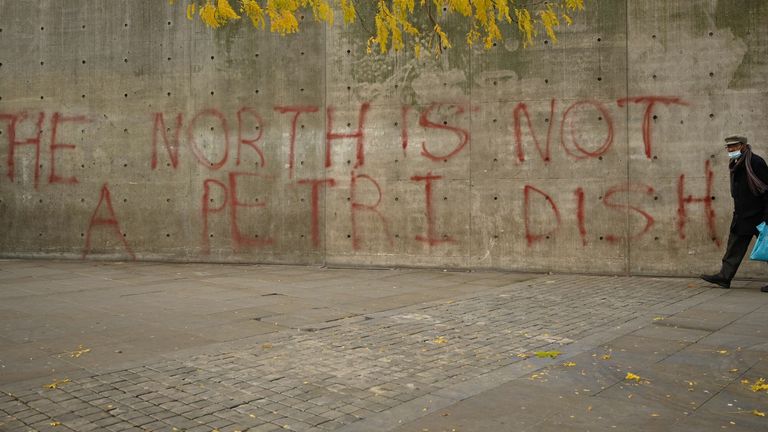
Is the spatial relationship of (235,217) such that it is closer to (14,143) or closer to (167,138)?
(167,138)

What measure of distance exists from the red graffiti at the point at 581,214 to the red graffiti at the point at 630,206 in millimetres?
310

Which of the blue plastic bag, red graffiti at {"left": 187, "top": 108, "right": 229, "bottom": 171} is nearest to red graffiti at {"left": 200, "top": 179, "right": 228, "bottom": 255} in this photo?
red graffiti at {"left": 187, "top": 108, "right": 229, "bottom": 171}

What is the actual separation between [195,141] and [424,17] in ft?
14.1

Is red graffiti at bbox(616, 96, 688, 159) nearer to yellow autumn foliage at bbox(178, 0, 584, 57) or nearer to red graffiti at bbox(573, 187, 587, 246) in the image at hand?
red graffiti at bbox(573, 187, 587, 246)

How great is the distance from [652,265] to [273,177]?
5.99m

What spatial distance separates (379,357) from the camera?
5031mm

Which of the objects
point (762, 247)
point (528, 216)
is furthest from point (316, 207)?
point (762, 247)

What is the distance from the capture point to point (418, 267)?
10312 millimetres

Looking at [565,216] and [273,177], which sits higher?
[273,177]

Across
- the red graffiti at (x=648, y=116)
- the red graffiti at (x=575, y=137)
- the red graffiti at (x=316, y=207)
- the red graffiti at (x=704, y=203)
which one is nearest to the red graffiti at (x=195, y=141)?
the red graffiti at (x=316, y=207)

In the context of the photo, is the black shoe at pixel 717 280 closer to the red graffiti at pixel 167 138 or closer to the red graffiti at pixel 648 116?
the red graffiti at pixel 648 116

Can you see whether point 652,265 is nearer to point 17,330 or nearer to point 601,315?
point 601,315

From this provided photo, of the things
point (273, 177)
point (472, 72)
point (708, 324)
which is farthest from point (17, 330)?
point (472, 72)

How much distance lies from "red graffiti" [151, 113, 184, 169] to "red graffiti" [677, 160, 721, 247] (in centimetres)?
792
